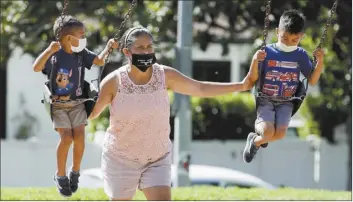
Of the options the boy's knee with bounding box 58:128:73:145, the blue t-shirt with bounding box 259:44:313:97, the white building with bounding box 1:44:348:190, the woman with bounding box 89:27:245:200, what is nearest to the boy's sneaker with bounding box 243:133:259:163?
the blue t-shirt with bounding box 259:44:313:97

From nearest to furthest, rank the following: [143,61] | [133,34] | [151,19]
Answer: [143,61]
[133,34]
[151,19]

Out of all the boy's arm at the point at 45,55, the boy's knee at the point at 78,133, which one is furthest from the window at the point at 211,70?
the boy's arm at the point at 45,55

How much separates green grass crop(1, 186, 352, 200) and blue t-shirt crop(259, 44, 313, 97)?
137 inches

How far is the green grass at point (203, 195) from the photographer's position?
37.5 ft

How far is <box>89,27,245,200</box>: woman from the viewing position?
7.00m

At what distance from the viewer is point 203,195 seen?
11.8 m

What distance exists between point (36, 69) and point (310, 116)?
539 inches

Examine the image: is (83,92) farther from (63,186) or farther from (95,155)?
(95,155)

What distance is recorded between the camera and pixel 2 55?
16.2 meters

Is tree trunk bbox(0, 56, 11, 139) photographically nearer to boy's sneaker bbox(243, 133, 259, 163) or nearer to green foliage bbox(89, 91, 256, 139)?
green foliage bbox(89, 91, 256, 139)

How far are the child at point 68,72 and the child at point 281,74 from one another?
127 centimetres

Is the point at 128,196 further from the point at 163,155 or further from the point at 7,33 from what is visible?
the point at 7,33

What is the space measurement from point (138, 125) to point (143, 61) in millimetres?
457

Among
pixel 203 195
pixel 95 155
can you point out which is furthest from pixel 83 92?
pixel 95 155
